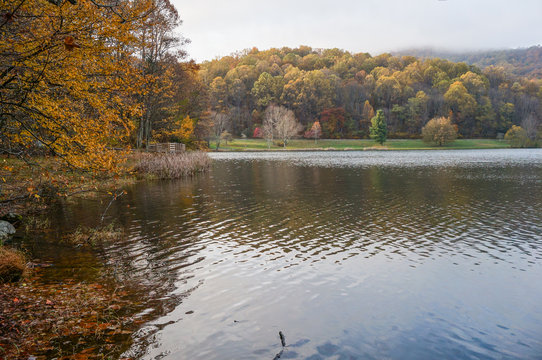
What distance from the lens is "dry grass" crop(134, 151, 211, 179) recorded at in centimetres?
3416

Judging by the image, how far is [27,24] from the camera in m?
9.89

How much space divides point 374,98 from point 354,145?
42784 millimetres

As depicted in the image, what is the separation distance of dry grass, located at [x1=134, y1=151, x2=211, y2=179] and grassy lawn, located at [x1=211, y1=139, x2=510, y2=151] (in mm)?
60621

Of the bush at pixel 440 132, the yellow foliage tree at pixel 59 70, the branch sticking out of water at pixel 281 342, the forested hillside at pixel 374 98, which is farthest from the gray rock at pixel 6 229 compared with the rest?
the forested hillside at pixel 374 98

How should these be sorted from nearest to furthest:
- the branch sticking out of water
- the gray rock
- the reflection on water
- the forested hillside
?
the branch sticking out of water
the reflection on water
the gray rock
the forested hillside

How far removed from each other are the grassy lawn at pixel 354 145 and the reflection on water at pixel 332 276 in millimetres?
80305

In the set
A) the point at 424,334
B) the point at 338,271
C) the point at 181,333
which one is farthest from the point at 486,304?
the point at 181,333

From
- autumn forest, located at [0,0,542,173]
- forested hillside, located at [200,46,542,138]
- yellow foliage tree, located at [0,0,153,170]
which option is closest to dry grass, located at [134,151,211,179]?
autumn forest, located at [0,0,542,173]

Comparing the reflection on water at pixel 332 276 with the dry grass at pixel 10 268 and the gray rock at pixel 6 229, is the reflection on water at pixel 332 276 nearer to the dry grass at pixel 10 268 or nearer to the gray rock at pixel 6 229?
the dry grass at pixel 10 268

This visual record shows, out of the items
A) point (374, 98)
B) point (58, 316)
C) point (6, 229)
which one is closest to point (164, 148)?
point (6, 229)

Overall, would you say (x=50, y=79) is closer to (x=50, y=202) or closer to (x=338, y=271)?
(x=338, y=271)

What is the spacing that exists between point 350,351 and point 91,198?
2018cm

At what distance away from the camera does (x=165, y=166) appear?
1361 inches

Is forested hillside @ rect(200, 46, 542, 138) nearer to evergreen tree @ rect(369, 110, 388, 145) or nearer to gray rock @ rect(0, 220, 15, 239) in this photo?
evergreen tree @ rect(369, 110, 388, 145)
